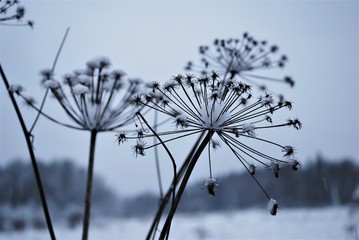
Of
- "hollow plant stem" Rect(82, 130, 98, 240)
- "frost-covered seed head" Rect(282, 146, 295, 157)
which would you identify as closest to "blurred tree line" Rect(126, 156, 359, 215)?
"hollow plant stem" Rect(82, 130, 98, 240)

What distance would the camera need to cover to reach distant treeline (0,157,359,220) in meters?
102

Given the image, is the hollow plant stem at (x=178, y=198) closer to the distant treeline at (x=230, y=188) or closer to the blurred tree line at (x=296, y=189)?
the distant treeline at (x=230, y=188)

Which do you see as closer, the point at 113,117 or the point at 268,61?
the point at 113,117

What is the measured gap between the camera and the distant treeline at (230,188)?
335 ft

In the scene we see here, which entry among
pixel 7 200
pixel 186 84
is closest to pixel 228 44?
pixel 186 84

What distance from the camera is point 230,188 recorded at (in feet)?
426

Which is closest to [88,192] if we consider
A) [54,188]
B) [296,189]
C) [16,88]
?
[16,88]

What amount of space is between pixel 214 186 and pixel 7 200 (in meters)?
108

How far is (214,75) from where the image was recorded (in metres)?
2.83

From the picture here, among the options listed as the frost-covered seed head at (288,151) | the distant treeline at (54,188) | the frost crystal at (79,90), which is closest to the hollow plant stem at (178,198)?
the frost-covered seed head at (288,151)

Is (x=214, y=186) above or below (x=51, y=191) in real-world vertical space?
below

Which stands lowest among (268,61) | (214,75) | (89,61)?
(214,75)

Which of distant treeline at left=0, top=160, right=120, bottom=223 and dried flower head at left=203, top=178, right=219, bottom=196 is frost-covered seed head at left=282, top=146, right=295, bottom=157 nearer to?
dried flower head at left=203, top=178, right=219, bottom=196

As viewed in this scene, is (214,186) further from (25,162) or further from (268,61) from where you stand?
(25,162)
